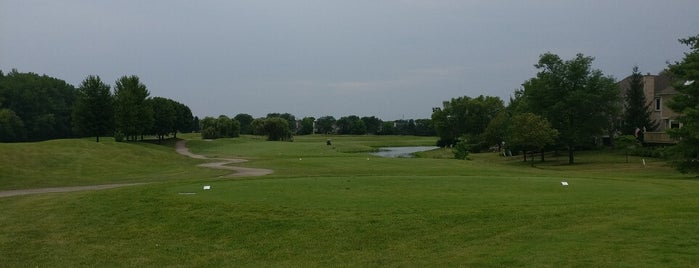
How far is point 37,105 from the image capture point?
354 ft

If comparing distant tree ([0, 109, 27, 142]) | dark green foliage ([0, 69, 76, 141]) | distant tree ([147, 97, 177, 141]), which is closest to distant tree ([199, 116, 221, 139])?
distant tree ([147, 97, 177, 141])

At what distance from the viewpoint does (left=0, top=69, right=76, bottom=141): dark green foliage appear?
103688 millimetres

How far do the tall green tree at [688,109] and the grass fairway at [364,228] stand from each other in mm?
17971

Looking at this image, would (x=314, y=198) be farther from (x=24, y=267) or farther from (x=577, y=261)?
(x=577, y=261)

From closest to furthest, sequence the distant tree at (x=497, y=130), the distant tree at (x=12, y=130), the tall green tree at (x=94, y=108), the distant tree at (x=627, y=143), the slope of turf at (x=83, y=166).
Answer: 1. the slope of turf at (x=83, y=166)
2. the distant tree at (x=627, y=143)
3. the tall green tree at (x=94, y=108)
4. the distant tree at (x=497, y=130)
5. the distant tree at (x=12, y=130)

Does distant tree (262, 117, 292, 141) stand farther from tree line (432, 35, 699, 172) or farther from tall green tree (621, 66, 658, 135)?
tall green tree (621, 66, 658, 135)

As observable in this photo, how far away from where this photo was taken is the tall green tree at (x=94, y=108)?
72500 mm

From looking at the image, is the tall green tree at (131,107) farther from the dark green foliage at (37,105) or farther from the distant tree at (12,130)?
the dark green foliage at (37,105)

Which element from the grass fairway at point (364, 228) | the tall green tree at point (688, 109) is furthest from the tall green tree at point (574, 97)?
the grass fairway at point (364, 228)

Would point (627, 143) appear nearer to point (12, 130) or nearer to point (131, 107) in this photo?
point (131, 107)

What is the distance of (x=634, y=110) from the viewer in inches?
2539

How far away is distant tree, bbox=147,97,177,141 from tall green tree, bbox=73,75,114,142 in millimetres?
18608

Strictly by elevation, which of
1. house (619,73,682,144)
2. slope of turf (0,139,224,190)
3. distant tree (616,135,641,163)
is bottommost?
slope of turf (0,139,224,190)

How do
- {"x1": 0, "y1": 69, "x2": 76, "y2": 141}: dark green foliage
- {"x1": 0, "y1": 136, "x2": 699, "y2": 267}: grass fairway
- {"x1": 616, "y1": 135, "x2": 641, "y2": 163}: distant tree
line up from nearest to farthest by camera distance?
{"x1": 0, "y1": 136, "x2": 699, "y2": 267}: grass fairway → {"x1": 616, "y1": 135, "x2": 641, "y2": 163}: distant tree → {"x1": 0, "y1": 69, "x2": 76, "y2": 141}: dark green foliage
